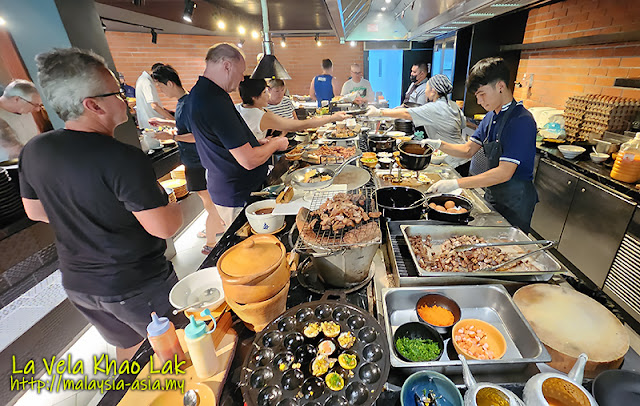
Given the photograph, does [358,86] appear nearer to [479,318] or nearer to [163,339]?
[479,318]

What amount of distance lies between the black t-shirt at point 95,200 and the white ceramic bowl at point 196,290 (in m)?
0.43

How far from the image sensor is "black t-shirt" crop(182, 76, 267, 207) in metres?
2.20

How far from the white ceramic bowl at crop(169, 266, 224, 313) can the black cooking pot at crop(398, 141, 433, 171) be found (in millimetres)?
1536

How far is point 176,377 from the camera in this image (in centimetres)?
101

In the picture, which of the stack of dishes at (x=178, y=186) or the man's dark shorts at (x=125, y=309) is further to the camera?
the stack of dishes at (x=178, y=186)

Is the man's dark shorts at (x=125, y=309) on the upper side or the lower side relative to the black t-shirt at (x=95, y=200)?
lower

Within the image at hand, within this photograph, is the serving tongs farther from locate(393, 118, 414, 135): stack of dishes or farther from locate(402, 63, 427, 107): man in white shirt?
locate(402, 63, 427, 107): man in white shirt

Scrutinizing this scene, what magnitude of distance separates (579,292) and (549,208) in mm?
2879

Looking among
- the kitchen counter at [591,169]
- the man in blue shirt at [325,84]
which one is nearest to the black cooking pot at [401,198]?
the kitchen counter at [591,169]

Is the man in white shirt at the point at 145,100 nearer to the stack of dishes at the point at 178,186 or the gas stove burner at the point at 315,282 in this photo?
the stack of dishes at the point at 178,186

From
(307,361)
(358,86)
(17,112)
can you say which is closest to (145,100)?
(17,112)

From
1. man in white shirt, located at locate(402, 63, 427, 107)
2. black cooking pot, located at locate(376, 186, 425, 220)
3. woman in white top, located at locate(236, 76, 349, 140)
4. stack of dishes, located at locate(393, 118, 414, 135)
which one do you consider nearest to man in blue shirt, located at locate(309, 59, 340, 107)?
man in white shirt, located at locate(402, 63, 427, 107)

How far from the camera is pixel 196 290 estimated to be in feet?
4.42

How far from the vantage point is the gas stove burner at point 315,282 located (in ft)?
4.54
